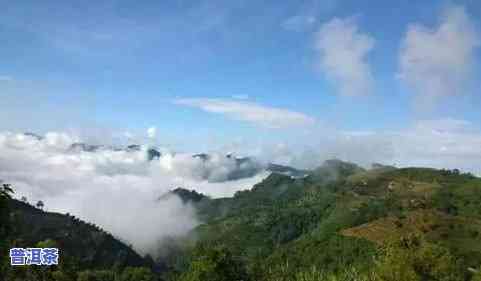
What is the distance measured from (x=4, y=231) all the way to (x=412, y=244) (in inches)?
3212

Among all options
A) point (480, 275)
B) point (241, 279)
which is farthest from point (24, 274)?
point (480, 275)

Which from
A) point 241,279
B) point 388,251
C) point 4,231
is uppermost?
point 4,231

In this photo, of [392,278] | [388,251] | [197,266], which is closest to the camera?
[392,278]

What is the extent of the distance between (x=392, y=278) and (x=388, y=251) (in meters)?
7.92

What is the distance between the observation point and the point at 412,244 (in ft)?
Answer: 359

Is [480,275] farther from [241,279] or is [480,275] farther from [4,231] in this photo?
[4,231]

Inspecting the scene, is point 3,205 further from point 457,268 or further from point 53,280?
point 457,268

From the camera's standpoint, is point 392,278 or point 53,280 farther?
point 53,280

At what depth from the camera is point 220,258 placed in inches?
5418

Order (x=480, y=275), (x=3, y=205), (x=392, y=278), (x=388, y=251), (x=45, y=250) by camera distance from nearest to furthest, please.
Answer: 1. (x=3, y=205)
2. (x=45, y=250)
3. (x=392, y=278)
4. (x=388, y=251)
5. (x=480, y=275)

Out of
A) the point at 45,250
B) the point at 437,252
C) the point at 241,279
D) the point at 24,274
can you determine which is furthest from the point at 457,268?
the point at 24,274

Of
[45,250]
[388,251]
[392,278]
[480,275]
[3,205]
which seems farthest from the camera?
[480,275]

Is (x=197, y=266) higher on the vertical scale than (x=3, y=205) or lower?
lower

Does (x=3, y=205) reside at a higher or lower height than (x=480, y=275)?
higher
